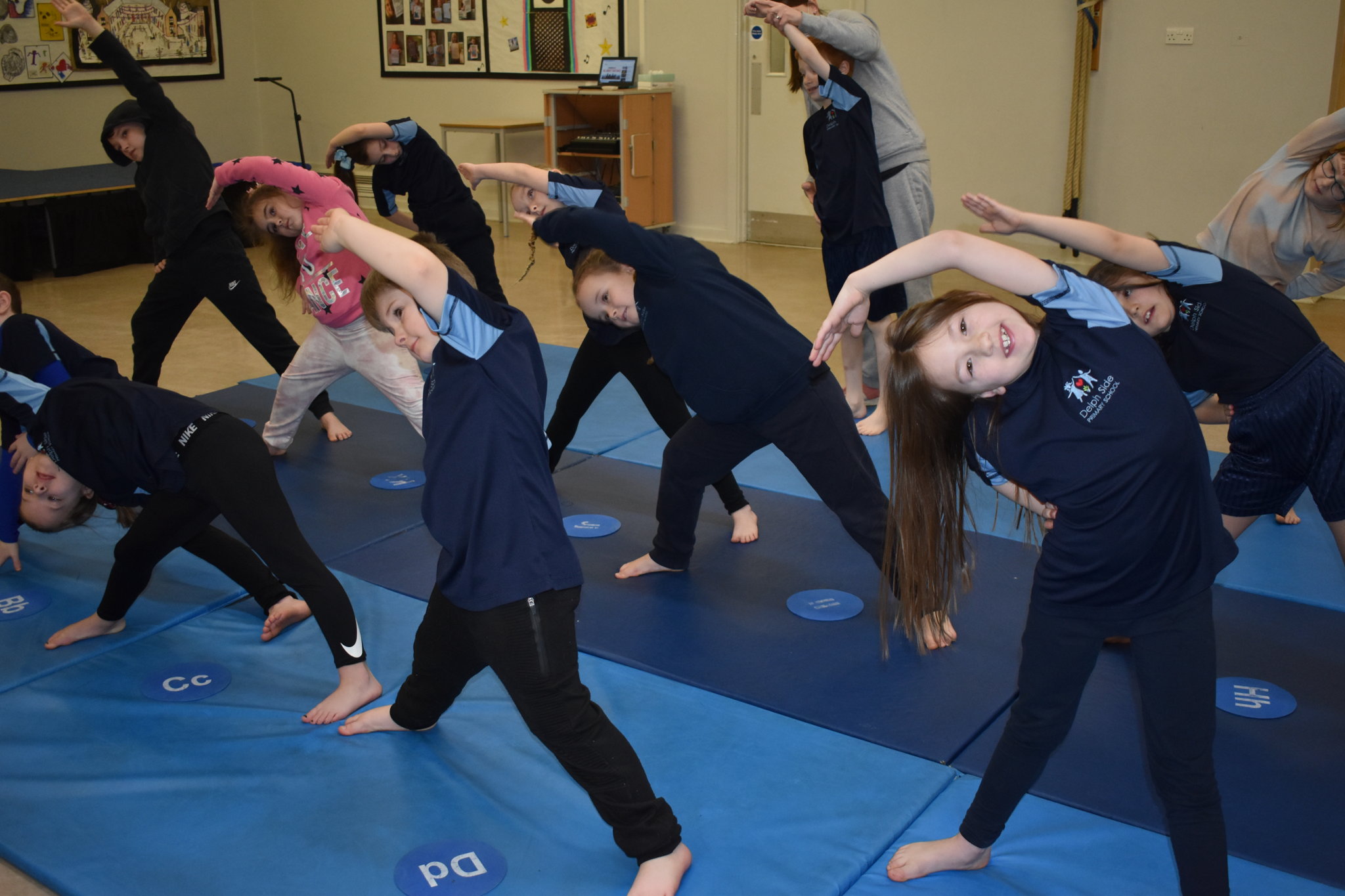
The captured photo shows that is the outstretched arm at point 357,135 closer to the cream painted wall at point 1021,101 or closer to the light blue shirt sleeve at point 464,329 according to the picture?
the light blue shirt sleeve at point 464,329

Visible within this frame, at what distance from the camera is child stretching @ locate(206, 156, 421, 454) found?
379 cm

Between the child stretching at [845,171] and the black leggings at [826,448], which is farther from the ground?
the child stretching at [845,171]

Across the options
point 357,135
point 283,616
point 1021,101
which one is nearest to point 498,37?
point 1021,101

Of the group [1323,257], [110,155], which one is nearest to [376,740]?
[1323,257]

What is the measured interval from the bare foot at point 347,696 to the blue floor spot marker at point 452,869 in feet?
1.76

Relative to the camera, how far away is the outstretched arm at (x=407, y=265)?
1.88 metres

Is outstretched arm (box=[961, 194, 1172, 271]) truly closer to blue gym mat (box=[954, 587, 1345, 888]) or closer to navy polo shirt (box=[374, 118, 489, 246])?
blue gym mat (box=[954, 587, 1345, 888])

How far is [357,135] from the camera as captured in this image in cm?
401

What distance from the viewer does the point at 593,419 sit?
4.74 m

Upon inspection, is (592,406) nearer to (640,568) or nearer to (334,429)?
(334,429)

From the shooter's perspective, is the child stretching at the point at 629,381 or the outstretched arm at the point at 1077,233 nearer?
the outstretched arm at the point at 1077,233

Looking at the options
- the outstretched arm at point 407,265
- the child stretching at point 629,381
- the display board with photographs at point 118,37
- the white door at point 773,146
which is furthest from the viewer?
the display board with photographs at point 118,37

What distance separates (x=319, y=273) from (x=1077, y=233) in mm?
2751

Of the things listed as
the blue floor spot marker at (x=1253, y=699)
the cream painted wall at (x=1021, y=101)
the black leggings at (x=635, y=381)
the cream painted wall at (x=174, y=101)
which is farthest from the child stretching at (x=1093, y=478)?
the cream painted wall at (x=174, y=101)
